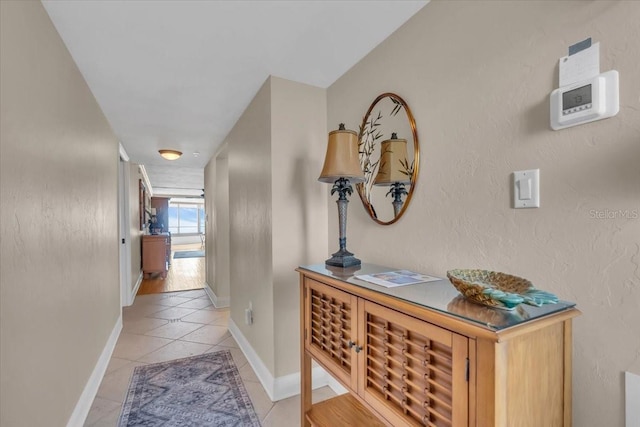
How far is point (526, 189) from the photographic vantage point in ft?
3.26

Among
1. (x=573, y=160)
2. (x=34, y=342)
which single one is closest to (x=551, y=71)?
(x=573, y=160)

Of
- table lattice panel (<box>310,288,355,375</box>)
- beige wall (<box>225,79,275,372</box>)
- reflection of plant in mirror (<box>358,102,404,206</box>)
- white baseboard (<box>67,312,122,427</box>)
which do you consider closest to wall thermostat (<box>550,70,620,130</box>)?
reflection of plant in mirror (<box>358,102,404,206</box>)

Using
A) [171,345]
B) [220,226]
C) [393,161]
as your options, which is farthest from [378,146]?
[220,226]

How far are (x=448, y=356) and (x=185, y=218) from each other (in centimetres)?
1505

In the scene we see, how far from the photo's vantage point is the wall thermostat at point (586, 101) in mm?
806

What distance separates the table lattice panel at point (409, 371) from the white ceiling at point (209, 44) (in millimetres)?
1397

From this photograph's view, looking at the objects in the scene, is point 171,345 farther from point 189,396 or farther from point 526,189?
point 526,189

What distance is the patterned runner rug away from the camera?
179cm

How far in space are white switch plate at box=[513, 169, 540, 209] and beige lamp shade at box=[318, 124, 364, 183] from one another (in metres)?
0.69

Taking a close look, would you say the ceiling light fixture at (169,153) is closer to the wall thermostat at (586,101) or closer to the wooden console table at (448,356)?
the wooden console table at (448,356)

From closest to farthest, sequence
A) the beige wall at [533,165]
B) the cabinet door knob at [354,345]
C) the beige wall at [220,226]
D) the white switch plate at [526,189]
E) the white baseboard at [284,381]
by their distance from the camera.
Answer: the beige wall at [533,165], the white switch plate at [526,189], the cabinet door knob at [354,345], the white baseboard at [284,381], the beige wall at [220,226]

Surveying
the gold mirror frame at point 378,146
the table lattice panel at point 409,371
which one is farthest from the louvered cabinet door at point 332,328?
the gold mirror frame at point 378,146

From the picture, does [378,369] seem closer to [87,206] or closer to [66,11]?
[66,11]

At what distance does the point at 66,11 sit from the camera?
1.39 m
